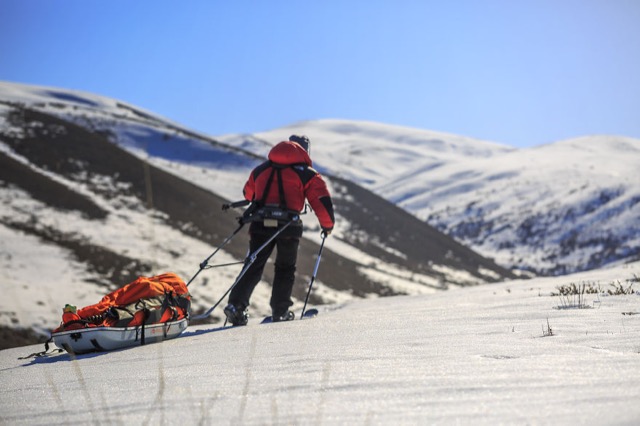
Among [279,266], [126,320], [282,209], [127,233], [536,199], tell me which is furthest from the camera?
[536,199]

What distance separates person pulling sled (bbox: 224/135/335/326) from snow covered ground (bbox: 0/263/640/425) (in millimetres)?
2626

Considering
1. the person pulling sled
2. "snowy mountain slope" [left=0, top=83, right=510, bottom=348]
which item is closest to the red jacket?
the person pulling sled

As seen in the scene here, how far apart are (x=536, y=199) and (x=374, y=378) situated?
8904 centimetres

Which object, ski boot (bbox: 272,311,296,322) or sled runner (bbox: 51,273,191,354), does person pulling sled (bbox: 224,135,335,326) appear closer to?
ski boot (bbox: 272,311,296,322)

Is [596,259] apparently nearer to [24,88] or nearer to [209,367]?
[209,367]

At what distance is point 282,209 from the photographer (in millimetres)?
7668

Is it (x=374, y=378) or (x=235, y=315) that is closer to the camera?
(x=374, y=378)

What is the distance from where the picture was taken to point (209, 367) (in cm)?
373

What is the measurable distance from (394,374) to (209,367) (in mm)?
1319

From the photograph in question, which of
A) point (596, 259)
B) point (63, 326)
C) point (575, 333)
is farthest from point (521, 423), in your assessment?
point (596, 259)

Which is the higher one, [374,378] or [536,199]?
[536,199]

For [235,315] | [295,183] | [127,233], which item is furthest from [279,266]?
[127,233]

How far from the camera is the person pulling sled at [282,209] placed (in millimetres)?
7672

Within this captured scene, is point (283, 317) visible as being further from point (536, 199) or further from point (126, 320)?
point (536, 199)
